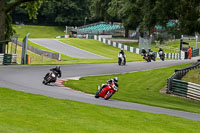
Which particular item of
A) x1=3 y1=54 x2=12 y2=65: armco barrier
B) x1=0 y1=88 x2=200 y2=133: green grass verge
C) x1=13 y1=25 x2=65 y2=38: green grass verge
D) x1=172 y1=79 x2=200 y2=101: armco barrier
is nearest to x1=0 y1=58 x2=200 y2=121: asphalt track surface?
x1=0 y1=88 x2=200 y2=133: green grass verge

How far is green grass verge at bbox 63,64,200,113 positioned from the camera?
19438 mm

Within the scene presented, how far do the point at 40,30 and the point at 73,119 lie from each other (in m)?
92.0

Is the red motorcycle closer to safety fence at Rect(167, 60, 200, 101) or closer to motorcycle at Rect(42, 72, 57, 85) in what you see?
motorcycle at Rect(42, 72, 57, 85)

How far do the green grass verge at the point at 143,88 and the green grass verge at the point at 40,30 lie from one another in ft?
223

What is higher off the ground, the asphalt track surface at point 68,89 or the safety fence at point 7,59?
the safety fence at point 7,59

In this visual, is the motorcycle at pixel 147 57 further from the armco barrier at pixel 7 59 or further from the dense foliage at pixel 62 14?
the dense foliage at pixel 62 14

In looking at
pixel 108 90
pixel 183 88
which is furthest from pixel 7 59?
pixel 108 90

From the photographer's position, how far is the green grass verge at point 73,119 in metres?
10.6

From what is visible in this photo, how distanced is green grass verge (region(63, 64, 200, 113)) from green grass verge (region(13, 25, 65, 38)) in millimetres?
67869

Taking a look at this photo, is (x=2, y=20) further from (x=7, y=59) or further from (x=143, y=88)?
(x=143, y=88)

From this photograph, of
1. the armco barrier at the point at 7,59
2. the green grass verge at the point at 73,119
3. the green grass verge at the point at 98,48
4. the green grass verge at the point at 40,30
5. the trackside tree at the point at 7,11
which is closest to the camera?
the green grass verge at the point at 73,119

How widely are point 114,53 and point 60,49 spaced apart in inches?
298

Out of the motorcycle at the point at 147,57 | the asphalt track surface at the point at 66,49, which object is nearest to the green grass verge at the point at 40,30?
the asphalt track surface at the point at 66,49

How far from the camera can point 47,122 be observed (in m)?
11.2
